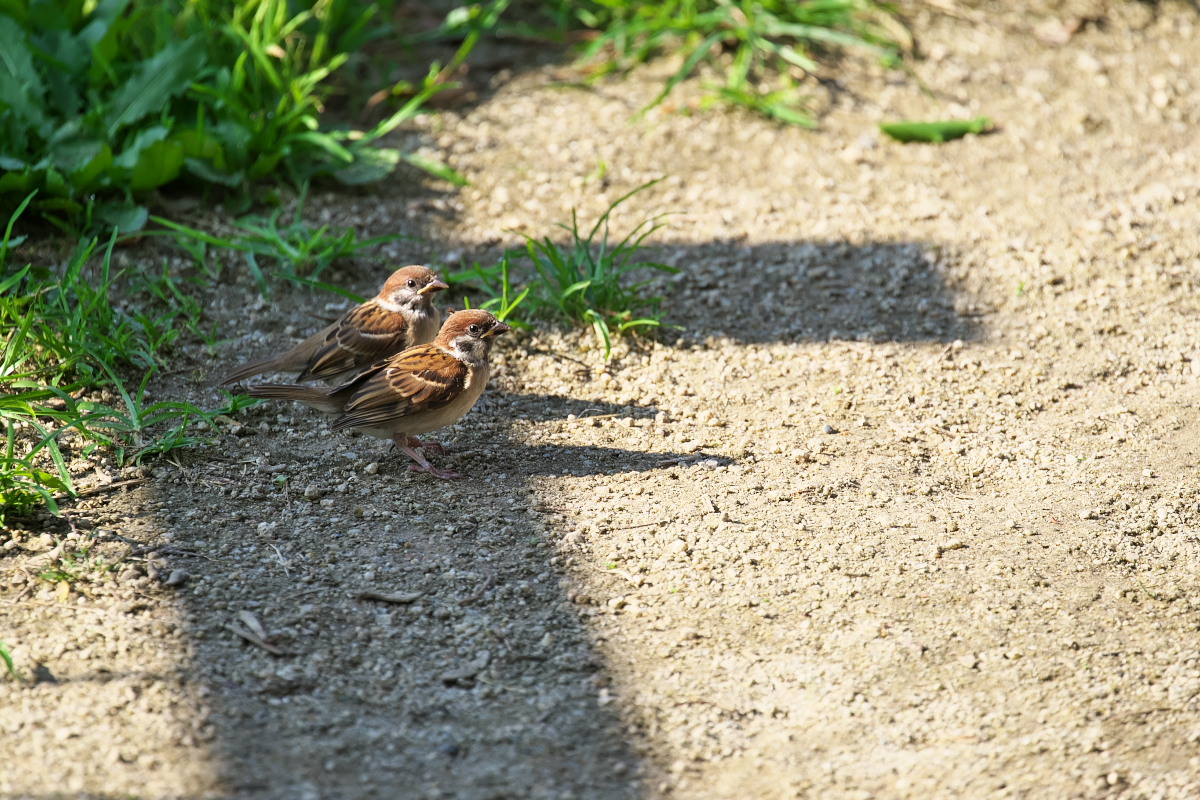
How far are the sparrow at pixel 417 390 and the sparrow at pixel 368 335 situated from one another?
0.25 m

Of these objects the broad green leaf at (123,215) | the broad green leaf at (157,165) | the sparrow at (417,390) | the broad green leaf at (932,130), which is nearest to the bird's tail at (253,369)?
the sparrow at (417,390)

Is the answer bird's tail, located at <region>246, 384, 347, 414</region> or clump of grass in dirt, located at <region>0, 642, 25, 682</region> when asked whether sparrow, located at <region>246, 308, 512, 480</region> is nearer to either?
bird's tail, located at <region>246, 384, 347, 414</region>

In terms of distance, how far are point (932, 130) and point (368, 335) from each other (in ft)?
13.0

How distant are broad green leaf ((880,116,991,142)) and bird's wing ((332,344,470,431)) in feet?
12.2

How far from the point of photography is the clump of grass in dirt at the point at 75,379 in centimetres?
437

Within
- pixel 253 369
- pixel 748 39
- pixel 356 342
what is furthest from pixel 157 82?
pixel 748 39

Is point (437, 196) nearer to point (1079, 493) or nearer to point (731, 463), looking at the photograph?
point (731, 463)

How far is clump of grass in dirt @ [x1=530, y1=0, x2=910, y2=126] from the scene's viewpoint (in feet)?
24.1

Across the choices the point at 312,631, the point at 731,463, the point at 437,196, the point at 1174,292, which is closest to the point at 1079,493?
the point at 731,463

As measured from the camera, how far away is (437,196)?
6.69m

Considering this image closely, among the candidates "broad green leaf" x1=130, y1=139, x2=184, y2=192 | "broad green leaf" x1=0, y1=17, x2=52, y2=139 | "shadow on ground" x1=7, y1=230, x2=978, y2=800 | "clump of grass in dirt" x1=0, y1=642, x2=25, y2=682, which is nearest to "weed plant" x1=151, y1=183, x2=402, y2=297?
"broad green leaf" x1=130, y1=139, x2=184, y2=192

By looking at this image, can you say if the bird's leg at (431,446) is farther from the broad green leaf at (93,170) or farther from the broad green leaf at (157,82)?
the broad green leaf at (157,82)

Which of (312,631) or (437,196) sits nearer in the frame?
(312,631)

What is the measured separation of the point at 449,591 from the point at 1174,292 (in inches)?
164
